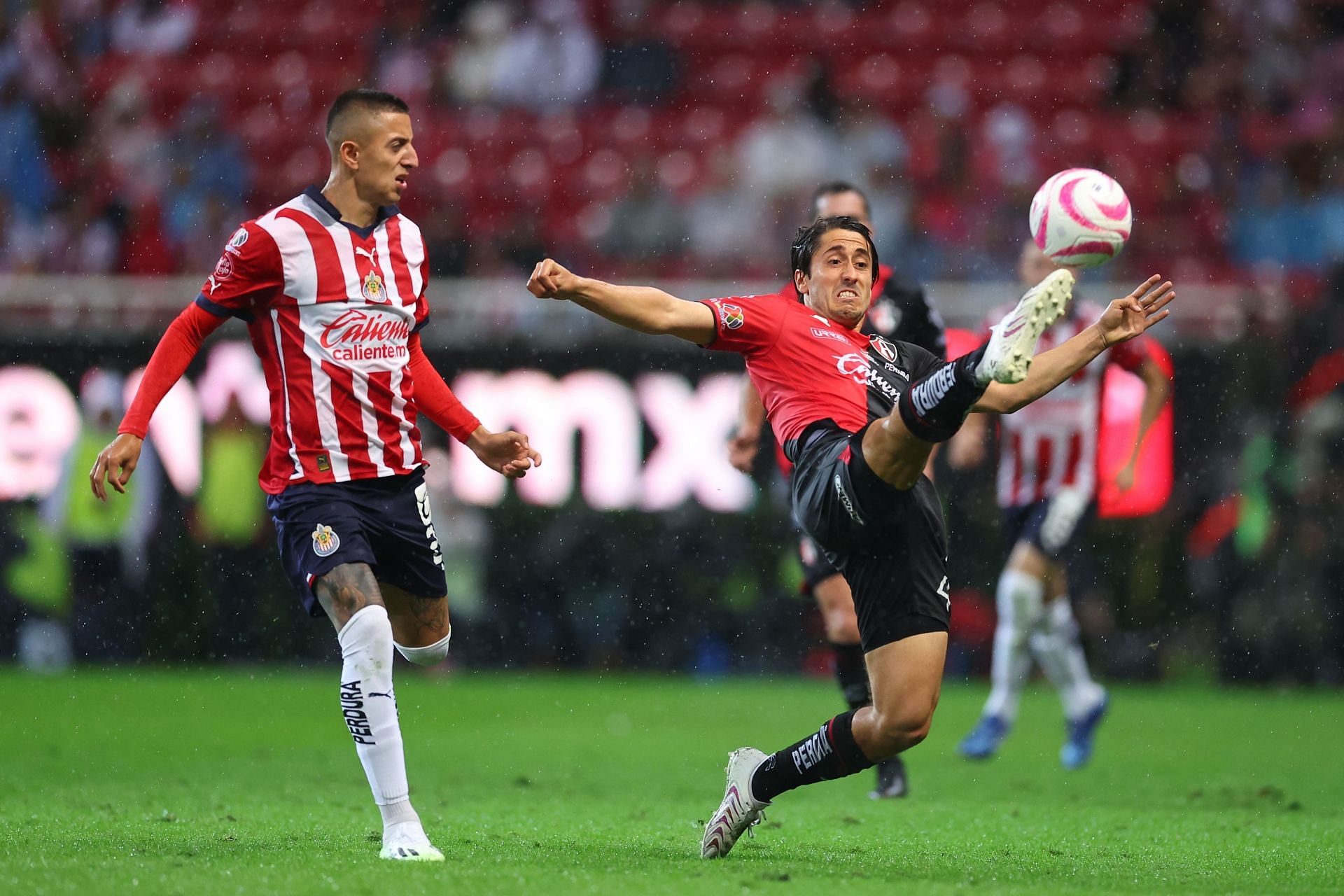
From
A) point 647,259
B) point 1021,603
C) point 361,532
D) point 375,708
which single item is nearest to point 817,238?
point 361,532

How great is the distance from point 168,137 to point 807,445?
12247mm

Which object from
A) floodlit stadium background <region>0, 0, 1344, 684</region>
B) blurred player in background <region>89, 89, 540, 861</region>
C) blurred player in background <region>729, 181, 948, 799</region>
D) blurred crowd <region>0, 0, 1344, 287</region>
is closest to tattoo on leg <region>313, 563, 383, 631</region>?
blurred player in background <region>89, 89, 540, 861</region>

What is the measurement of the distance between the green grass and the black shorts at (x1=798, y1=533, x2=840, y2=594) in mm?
983

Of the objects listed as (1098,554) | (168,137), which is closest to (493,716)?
(1098,554)

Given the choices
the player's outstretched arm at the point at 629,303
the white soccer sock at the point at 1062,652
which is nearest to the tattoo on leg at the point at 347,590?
the player's outstretched arm at the point at 629,303

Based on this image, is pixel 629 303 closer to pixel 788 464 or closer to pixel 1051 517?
pixel 788 464

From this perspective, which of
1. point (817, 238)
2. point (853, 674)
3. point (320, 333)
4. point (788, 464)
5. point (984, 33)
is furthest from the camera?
point (984, 33)

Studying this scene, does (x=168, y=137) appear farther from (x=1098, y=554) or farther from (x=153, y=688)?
(x=1098, y=554)

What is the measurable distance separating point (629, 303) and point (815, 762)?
1.60 meters

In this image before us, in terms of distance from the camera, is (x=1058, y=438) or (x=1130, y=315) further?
(x=1058, y=438)

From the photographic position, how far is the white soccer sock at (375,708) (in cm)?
504

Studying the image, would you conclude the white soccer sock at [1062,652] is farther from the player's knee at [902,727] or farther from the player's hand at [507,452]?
the player's hand at [507,452]

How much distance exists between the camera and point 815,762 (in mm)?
5301

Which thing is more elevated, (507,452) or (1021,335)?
(1021,335)
